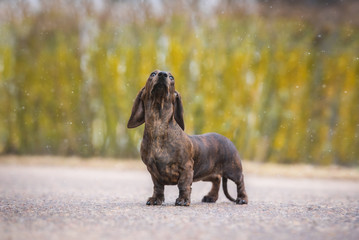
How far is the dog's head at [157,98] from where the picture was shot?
5047 millimetres

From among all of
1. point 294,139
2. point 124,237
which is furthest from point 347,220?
point 294,139

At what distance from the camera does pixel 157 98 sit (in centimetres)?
515

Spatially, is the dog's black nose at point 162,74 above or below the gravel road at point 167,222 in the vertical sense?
above

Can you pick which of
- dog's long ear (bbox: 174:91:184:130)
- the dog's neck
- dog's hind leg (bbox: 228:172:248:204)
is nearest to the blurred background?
dog's hind leg (bbox: 228:172:248:204)

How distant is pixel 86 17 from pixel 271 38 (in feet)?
20.2

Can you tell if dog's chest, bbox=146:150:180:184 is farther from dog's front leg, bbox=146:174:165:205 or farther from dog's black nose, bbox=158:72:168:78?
dog's black nose, bbox=158:72:168:78

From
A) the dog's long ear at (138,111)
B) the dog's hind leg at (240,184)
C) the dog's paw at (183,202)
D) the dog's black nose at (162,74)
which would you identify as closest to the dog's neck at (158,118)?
the dog's long ear at (138,111)

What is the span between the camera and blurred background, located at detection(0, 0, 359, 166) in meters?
14.6

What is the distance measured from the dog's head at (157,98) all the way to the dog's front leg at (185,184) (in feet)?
1.98

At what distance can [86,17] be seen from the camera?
53.4ft

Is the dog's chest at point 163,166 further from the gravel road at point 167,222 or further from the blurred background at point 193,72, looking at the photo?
the blurred background at point 193,72

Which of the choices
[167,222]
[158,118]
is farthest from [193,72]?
[167,222]

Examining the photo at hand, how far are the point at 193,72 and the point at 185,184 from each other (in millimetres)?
10184

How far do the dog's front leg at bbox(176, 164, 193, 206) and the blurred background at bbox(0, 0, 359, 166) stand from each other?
9.33 meters
